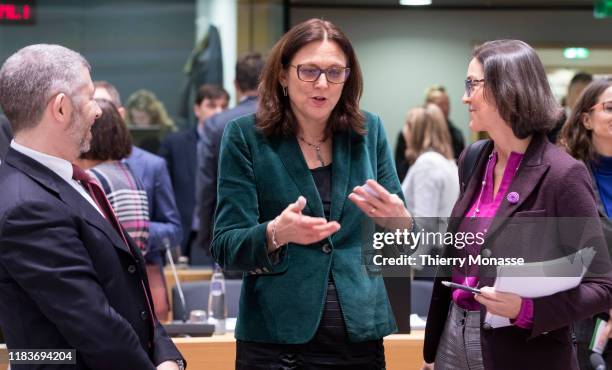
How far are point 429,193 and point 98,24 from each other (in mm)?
4281

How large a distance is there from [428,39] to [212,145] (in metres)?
5.19

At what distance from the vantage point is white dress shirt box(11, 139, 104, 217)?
2.29 meters

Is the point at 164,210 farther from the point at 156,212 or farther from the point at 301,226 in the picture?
the point at 301,226

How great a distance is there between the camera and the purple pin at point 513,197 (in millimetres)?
2361

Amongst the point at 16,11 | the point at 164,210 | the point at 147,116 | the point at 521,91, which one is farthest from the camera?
the point at 147,116

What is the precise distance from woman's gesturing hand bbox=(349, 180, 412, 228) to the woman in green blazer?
0.02 metres

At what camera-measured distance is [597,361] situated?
11.1ft

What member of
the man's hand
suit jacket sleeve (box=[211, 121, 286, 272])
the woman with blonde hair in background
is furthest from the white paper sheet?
the woman with blonde hair in background

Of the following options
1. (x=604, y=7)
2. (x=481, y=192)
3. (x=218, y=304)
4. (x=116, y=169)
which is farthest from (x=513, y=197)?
(x=604, y=7)

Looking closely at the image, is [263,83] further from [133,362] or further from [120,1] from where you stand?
[120,1]

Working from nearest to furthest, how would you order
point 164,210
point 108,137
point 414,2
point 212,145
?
point 108,137 < point 164,210 < point 212,145 < point 414,2

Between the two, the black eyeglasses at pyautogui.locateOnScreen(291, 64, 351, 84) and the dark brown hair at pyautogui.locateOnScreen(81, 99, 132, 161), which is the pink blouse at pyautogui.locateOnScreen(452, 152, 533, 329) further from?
the dark brown hair at pyautogui.locateOnScreen(81, 99, 132, 161)

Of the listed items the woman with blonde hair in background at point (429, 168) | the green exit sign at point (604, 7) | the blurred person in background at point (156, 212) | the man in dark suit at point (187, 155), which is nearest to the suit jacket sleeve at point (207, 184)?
the blurred person in background at point (156, 212)

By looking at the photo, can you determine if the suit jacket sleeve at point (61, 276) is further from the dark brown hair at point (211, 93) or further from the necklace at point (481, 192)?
the dark brown hair at point (211, 93)
